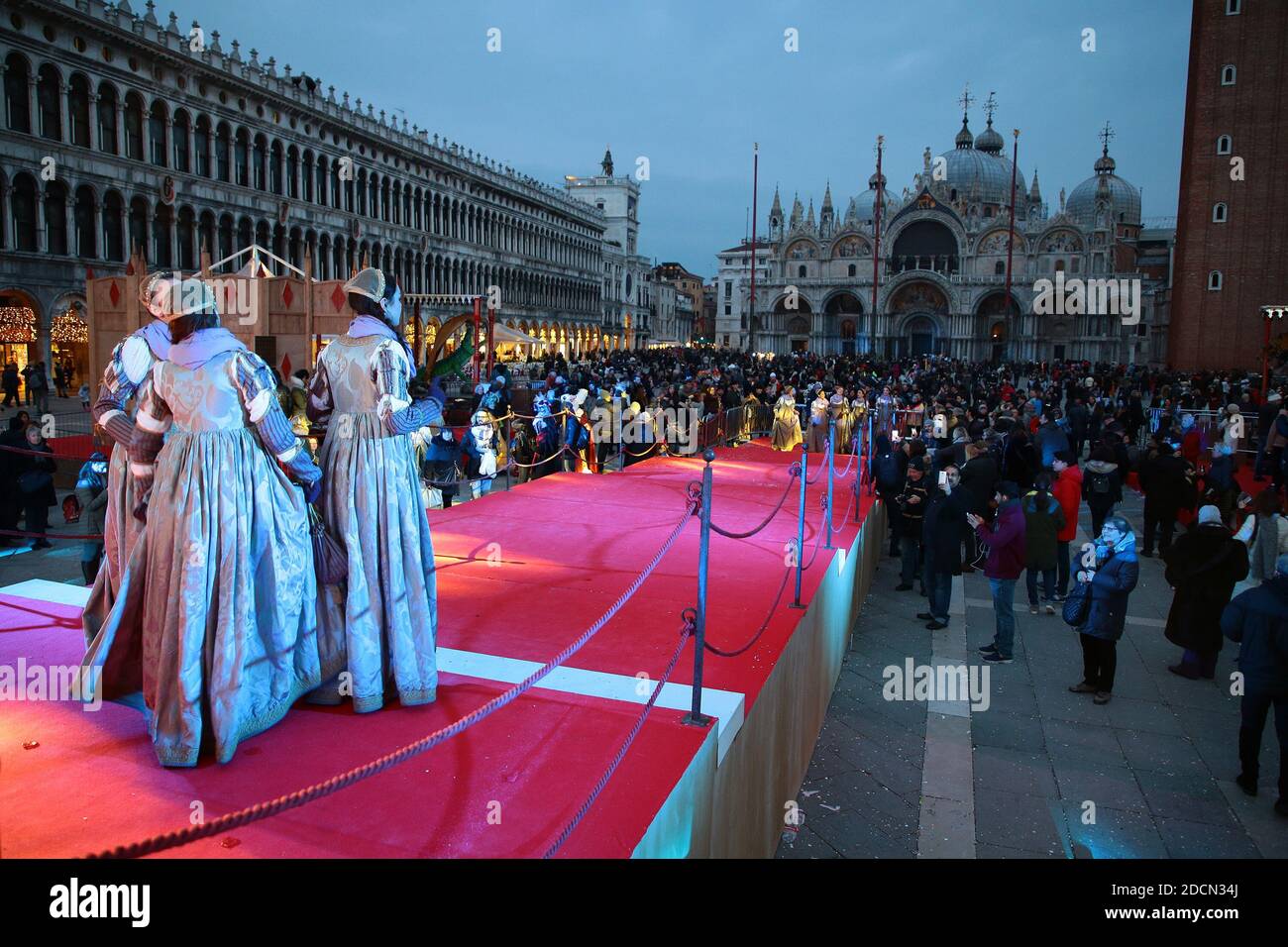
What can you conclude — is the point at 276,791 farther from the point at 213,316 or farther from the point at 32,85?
the point at 32,85

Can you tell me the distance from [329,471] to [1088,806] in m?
4.90

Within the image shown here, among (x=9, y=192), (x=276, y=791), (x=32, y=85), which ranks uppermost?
(x=32, y=85)

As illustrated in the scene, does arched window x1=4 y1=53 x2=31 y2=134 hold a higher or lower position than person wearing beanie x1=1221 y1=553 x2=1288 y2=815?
higher

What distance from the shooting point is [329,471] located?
3820 mm

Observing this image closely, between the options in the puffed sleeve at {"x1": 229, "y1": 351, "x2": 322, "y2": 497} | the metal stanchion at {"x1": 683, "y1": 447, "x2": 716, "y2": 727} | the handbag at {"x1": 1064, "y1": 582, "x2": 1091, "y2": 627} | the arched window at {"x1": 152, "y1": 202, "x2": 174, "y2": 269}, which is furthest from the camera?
the arched window at {"x1": 152, "y1": 202, "x2": 174, "y2": 269}

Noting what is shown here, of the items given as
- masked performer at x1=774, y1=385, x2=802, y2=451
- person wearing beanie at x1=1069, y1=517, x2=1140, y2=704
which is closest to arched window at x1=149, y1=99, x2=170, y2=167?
masked performer at x1=774, y1=385, x2=802, y2=451

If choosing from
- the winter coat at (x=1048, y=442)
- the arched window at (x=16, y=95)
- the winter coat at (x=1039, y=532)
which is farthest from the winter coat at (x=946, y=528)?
the arched window at (x=16, y=95)

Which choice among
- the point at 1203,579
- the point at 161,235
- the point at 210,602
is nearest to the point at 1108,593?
the point at 1203,579

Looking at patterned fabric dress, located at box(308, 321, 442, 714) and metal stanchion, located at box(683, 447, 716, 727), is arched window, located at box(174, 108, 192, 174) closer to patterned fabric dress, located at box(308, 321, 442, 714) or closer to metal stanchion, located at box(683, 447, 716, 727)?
patterned fabric dress, located at box(308, 321, 442, 714)

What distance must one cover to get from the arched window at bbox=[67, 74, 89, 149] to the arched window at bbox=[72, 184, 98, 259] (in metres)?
1.46

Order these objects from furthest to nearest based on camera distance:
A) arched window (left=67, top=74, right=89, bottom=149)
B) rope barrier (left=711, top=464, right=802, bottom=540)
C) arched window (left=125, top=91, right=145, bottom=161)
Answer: arched window (left=125, top=91, right=145, bottom=161)
arched window (left=67, top=74, right=89, bottom=149)
rope barrier (left=711, top=464, right=802, bottom=540)

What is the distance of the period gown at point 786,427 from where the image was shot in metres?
17.1

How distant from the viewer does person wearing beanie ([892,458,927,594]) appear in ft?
33.0
